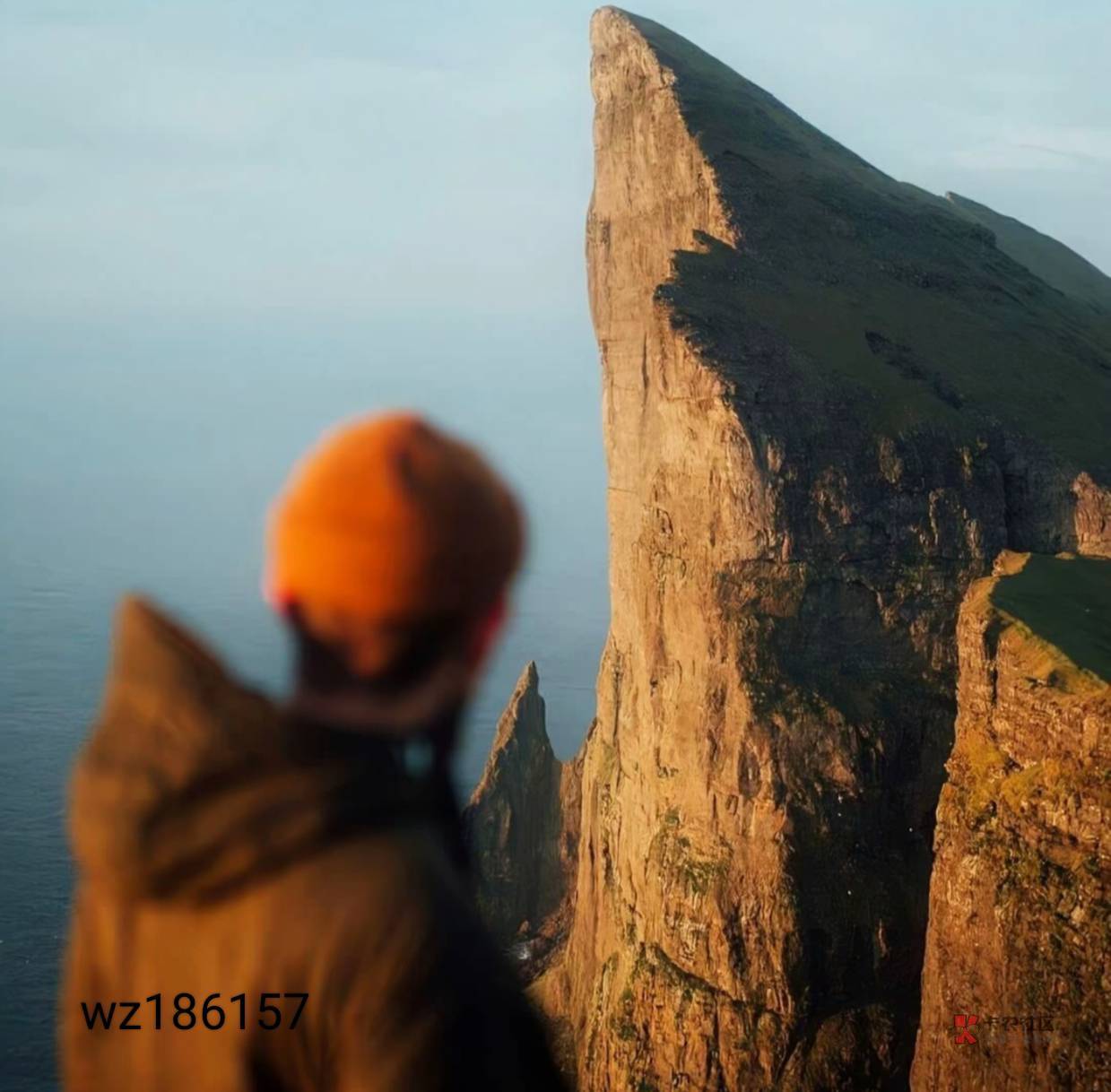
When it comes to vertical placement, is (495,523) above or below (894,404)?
above

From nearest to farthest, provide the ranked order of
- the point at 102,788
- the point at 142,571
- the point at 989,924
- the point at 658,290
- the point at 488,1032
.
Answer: the point at 488,1032, the point at 102,788, the point at 989,924, the point at 658,290, the point at 142,571

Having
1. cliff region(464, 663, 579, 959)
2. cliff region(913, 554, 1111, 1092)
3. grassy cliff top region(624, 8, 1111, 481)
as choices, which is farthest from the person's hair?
cliff region(464, 663, 579, 959)

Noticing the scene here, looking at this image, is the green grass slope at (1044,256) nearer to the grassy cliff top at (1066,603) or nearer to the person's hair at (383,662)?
the grassy cliff top at (1066,603)

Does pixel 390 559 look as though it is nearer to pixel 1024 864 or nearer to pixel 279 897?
pixel 279 897

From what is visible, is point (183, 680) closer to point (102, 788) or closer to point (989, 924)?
point (102, 788)

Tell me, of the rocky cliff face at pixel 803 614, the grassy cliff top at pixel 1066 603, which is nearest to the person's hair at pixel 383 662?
the grassy cliff top at pixel 1066 603

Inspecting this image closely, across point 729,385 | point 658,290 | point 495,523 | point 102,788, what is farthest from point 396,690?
point 658,290

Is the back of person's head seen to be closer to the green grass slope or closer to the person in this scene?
the person
